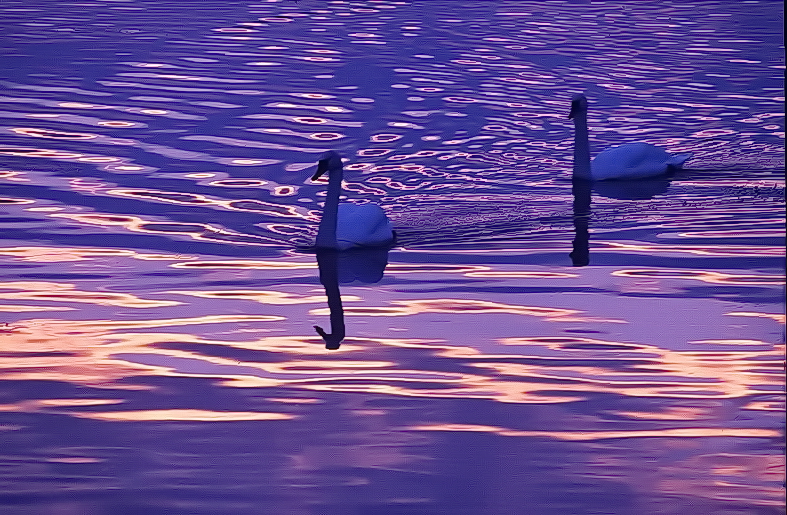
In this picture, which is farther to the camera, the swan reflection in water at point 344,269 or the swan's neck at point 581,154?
the swan's neck at point 581,154

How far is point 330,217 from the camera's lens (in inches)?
465

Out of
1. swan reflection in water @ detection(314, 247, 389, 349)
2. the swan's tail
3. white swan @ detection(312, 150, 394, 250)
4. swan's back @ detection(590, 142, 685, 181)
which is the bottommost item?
the swan's tail

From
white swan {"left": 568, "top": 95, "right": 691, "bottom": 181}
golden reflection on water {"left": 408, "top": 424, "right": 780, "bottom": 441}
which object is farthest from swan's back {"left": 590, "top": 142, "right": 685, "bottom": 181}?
A: golden reflection on water {"left": 408, "top": 424, "right": 780, "bottom": 441}

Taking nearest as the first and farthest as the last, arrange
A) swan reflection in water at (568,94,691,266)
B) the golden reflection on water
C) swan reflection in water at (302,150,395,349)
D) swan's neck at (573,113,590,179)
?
the golden reflection on water < swan reflection in water at (302,150,395,349) < swan reflection in water at (568,94,691,266) < swan's neck at (573,113,590,179)

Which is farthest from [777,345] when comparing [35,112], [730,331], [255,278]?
[35,112]

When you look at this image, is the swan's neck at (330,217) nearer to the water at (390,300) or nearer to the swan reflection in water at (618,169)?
the water at (390,300)

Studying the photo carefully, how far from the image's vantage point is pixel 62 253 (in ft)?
38.6

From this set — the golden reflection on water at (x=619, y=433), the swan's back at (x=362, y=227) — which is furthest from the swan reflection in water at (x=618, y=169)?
the golden reflection on water at (x=619, y=433)

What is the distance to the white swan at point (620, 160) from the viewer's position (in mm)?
14898

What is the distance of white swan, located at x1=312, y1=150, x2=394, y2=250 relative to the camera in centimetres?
1180

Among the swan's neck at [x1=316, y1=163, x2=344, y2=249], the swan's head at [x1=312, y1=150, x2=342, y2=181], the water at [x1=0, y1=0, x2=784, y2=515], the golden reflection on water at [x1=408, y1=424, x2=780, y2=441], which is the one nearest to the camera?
the water at [x1=0, y1=0, x2=784, y2=515]

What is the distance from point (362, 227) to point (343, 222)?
0.16 metres

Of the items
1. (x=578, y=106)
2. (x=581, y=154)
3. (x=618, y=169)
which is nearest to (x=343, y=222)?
(x=581, y=154)

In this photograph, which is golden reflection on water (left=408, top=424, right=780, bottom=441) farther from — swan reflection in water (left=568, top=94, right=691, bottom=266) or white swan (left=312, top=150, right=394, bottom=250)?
swan reflection in water (left=568, top=94, right=691, bottom=266)
